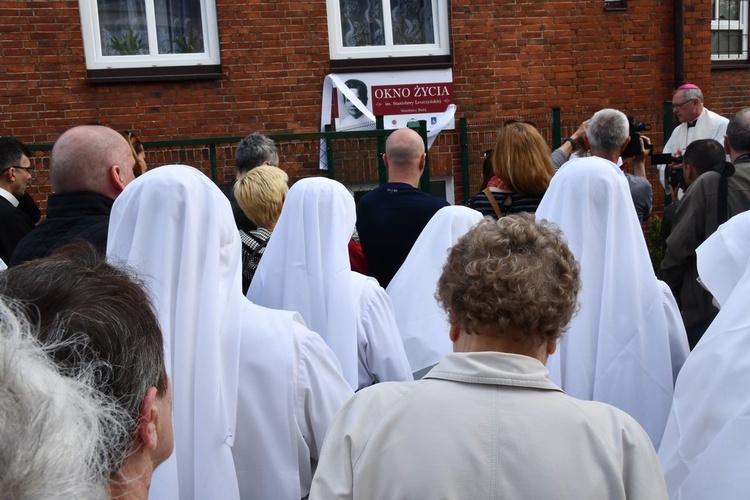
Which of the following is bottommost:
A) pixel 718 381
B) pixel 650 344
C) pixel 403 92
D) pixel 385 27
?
pixel 650 344

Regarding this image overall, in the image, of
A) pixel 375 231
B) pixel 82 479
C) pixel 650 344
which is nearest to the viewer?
pixel 82 479

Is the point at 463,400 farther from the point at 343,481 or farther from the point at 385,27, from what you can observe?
the point at 385,27

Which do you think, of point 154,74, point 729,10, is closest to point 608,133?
→ point 154,74

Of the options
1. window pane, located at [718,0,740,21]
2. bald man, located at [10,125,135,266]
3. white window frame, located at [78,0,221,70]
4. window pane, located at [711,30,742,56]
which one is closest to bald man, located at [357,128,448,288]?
bald man, located at [10,125,135,266]

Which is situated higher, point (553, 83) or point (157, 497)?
point (553, 83)

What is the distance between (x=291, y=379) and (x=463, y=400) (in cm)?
75

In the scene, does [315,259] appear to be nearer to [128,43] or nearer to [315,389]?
[315,389]

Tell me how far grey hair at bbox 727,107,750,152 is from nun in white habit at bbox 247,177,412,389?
8.56 feet

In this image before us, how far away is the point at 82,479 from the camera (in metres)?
0.94

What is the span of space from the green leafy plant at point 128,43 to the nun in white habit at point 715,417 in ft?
26.9

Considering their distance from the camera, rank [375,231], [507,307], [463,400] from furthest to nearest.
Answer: [375,231]
[507,307]
[463,400]

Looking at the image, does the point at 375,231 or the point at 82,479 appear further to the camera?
the point at 375,231

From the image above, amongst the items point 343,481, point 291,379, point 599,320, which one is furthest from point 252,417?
point 599,320

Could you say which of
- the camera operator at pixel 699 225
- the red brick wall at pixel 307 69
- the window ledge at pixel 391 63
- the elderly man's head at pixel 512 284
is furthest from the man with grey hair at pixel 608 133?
the window ledge at pixel 391 63
